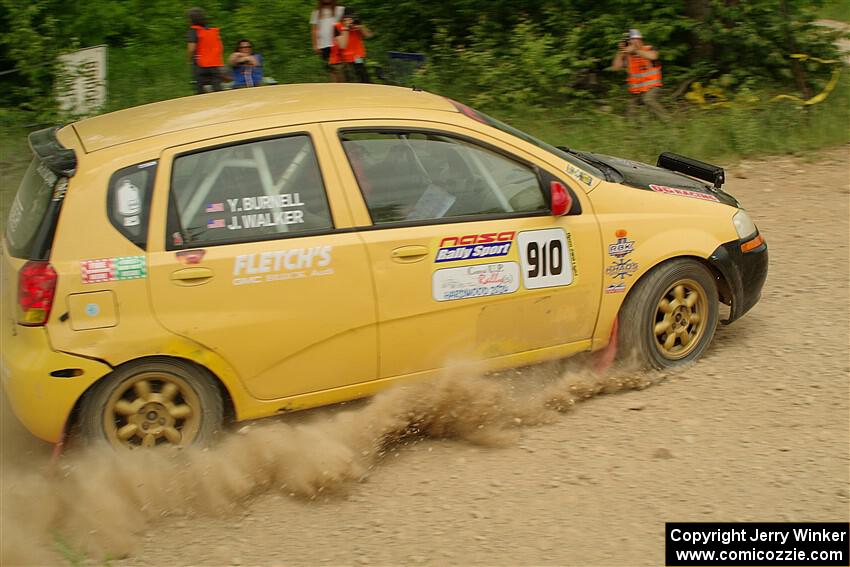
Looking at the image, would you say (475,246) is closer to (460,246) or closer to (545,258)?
(460,246)

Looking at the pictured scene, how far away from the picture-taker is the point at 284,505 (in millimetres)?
4707

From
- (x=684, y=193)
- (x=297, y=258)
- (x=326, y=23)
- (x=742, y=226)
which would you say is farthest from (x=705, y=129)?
(x=297, y=258)

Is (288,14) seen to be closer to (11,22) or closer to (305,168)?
(11,22)

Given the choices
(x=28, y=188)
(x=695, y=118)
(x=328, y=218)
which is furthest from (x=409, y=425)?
(x=695, y=118)

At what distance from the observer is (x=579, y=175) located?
5.39 metres

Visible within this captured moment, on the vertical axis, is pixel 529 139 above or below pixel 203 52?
below

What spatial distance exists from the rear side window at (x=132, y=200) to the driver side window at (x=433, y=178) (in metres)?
0.98

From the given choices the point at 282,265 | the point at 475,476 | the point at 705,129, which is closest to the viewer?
the point at 282,265

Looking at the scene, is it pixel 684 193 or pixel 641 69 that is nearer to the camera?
pixel 684 193

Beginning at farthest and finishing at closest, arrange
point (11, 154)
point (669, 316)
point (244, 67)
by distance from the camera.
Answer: point (244, 67) → point (11, 154) → point (669, 316)

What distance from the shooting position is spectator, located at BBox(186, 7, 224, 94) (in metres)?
10.3

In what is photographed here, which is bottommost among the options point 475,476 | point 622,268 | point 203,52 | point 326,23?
point 475,476

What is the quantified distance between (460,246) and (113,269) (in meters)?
1.68

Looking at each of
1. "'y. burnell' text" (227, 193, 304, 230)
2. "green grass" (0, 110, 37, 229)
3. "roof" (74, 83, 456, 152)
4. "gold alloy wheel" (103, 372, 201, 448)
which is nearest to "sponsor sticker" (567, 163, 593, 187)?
"roof" (74, 83, 456, 152)
